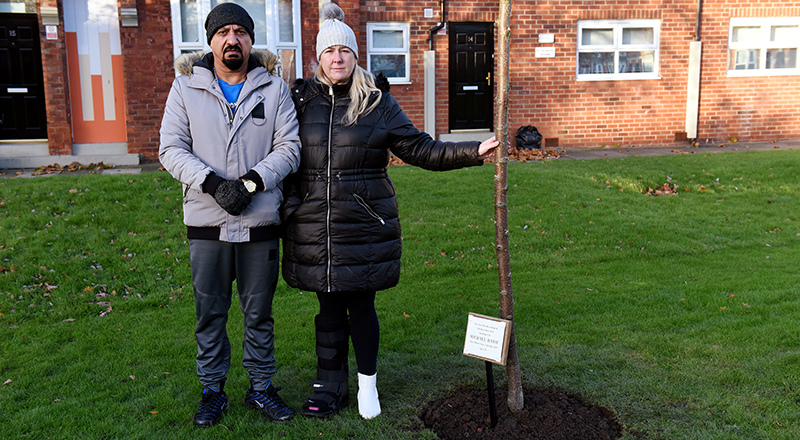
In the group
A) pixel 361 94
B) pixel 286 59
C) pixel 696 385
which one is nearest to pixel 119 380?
pixel 361 94

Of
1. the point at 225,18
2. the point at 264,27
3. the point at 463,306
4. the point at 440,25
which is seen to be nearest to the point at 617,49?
the point at 440,25

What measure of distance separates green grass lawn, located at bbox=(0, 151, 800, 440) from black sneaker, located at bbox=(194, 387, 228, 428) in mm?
68

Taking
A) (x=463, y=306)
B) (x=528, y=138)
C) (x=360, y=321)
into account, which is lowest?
(x=463, y=306)

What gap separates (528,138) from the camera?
512 inches

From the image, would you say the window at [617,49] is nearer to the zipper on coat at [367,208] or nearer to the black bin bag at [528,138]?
the black bin bag at [528,138]

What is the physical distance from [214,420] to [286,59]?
31.3ft

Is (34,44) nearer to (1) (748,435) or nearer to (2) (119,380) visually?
(2) (119,380)

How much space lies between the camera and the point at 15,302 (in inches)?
219

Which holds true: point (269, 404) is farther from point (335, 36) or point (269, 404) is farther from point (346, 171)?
point (335, 36)

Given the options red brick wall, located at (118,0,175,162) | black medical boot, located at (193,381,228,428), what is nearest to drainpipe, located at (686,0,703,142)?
red brick wall, located at (118,0,175,162)

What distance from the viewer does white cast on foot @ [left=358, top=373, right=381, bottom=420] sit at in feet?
11.7

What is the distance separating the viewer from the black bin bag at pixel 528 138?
13.0 meters

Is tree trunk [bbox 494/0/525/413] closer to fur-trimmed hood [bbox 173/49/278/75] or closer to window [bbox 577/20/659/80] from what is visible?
fur-trimmed hood [bbox 173/49/278/75]

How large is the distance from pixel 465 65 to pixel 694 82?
16.3ft
